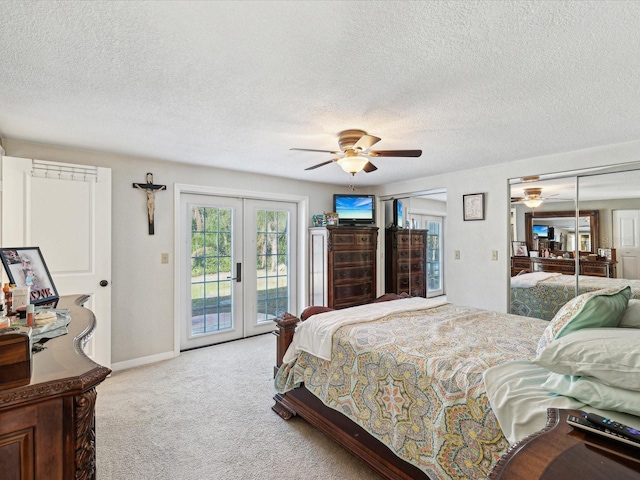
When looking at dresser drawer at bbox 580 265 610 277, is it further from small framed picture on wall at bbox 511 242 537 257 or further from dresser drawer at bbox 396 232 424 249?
dresser drawer at bbox 396 232 424 249

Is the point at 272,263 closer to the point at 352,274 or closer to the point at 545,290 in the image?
the point at 352,274

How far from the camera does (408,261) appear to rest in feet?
Answer: 17.3

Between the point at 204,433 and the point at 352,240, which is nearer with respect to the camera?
the point at 204,433

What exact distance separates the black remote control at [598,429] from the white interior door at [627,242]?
2979 millimetres

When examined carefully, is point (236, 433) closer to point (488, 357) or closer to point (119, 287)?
point (488, 357)

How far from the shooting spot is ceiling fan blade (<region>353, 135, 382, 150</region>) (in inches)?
92.4

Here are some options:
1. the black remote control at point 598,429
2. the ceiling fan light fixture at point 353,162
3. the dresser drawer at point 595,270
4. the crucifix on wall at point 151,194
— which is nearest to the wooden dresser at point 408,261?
the dresser drawer at point 595,270

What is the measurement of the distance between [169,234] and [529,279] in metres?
4.11

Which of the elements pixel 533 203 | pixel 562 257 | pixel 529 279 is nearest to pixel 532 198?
pixel 533 203

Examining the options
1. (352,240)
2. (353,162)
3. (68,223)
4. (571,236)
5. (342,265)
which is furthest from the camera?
(352,240)

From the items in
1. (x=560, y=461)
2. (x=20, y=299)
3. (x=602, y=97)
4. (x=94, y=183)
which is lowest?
(x=560, y=461)

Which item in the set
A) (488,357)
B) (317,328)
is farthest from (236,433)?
(488,357)

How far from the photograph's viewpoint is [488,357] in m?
1.65

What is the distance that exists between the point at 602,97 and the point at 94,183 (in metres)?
4.07
